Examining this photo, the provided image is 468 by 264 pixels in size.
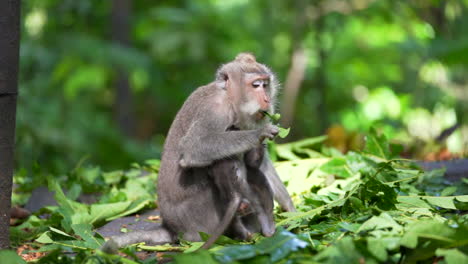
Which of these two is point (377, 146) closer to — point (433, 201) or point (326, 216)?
point (433, 201)

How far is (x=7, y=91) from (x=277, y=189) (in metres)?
2.11

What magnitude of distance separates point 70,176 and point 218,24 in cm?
695

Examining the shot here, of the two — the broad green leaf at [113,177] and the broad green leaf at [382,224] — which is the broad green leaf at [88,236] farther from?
the broad green leaf at [113,177]

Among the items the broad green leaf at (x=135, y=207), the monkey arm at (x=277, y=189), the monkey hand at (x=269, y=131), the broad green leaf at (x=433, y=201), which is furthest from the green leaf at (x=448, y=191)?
the broad green leaf at (x=135, y=207)

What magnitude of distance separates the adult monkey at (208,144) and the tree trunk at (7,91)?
0.78 metres

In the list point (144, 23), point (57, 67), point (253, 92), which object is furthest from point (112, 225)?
point (144, 23)

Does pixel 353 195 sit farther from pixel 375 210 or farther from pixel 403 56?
pixel 403 56

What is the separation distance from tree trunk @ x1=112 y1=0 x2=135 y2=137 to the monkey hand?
8.77 m

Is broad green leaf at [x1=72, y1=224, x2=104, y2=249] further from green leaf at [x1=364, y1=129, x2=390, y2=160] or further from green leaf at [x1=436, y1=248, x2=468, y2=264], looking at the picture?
green leaf at [x1=364, y1=129, x2=390, y2=160]

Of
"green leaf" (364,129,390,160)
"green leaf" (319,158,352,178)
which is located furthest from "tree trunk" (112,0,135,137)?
"green leaf" (364,129,390,160)

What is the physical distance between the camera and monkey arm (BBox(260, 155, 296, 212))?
16.4ft

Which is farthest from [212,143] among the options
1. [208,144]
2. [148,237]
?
[148,237]

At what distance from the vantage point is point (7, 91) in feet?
12.9

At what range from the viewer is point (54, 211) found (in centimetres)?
530
